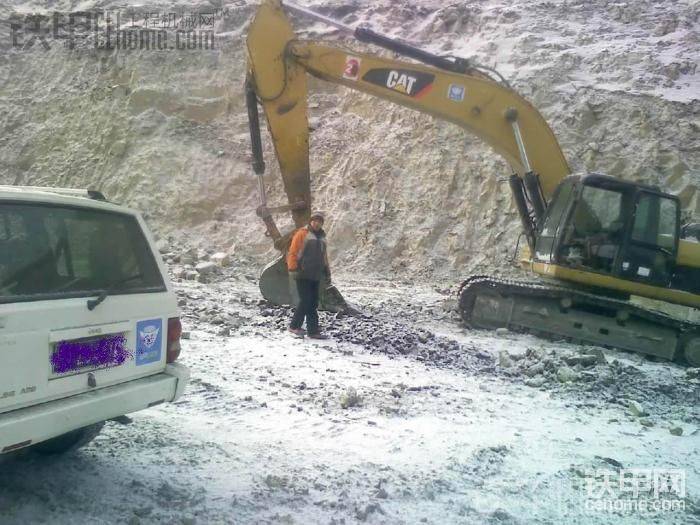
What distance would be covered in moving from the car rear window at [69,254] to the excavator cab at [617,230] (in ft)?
19.4

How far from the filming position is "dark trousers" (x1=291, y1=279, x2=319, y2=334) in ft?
24.8

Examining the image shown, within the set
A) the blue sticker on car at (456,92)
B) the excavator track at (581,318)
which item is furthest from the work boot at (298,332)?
the blue sticker on car at (456,92)

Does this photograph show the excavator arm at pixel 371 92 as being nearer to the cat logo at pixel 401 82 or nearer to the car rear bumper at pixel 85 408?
the cat logo at pixel 401 82

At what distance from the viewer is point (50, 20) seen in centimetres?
2006

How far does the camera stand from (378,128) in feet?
50.8

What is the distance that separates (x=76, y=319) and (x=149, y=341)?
534 millimetres

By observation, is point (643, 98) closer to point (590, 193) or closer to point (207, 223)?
point (590, 193)

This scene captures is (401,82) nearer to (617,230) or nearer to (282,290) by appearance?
(282,290)

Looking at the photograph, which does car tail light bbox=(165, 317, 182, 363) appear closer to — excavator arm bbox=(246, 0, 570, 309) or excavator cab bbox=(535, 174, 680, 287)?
excavator arm bbox=(246, 0, 570, 309)

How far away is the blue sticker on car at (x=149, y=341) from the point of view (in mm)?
3570

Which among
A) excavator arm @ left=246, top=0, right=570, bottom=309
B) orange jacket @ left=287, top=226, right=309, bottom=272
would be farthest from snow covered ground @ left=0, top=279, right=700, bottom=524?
excavator arm @ left=246, top=0, right=570, bottom=309

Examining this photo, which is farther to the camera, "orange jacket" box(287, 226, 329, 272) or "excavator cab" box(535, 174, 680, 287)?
"excavator cab" box(535, 174, 680, 287)

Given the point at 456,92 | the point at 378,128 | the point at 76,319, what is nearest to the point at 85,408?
the point at 76,319

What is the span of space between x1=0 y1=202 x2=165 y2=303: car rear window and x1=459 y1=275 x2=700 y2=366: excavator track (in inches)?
226
